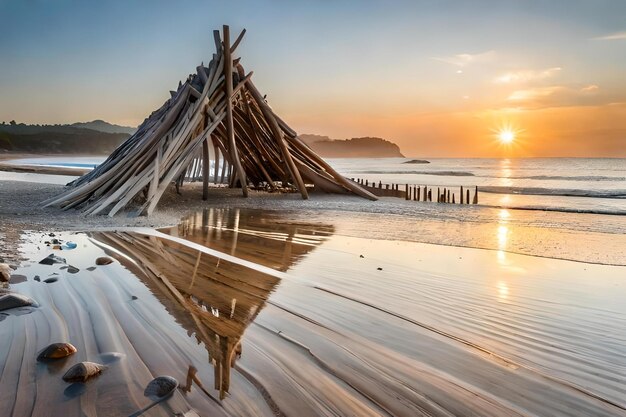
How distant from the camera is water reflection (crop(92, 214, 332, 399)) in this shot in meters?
2.47

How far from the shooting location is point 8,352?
220 cm

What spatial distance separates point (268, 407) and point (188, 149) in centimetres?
799

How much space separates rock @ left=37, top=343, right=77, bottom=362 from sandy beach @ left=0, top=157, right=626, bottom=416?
4 cm

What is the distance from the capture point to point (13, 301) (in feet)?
9.37

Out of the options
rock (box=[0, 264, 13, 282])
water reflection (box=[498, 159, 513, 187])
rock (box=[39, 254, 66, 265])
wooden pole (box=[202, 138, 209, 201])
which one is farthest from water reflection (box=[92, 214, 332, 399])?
water reflection (box=[498, 159, 513, 187])

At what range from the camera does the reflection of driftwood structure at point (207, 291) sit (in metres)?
2.42

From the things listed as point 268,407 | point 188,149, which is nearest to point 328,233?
point 188,149

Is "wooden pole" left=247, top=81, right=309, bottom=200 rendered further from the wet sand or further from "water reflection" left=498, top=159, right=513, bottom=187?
"water reflection" left=498, top=159, right=513, bottom=187

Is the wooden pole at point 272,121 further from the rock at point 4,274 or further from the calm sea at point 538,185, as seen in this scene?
the rock at point 4,274

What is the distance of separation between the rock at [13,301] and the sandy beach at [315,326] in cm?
6

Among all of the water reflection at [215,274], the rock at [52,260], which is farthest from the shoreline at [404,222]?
the water reflection at [215,274]

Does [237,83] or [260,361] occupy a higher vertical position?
[237,83]

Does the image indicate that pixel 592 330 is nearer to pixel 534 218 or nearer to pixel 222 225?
pixel 222 225

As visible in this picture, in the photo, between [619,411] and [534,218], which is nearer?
[619,411]
